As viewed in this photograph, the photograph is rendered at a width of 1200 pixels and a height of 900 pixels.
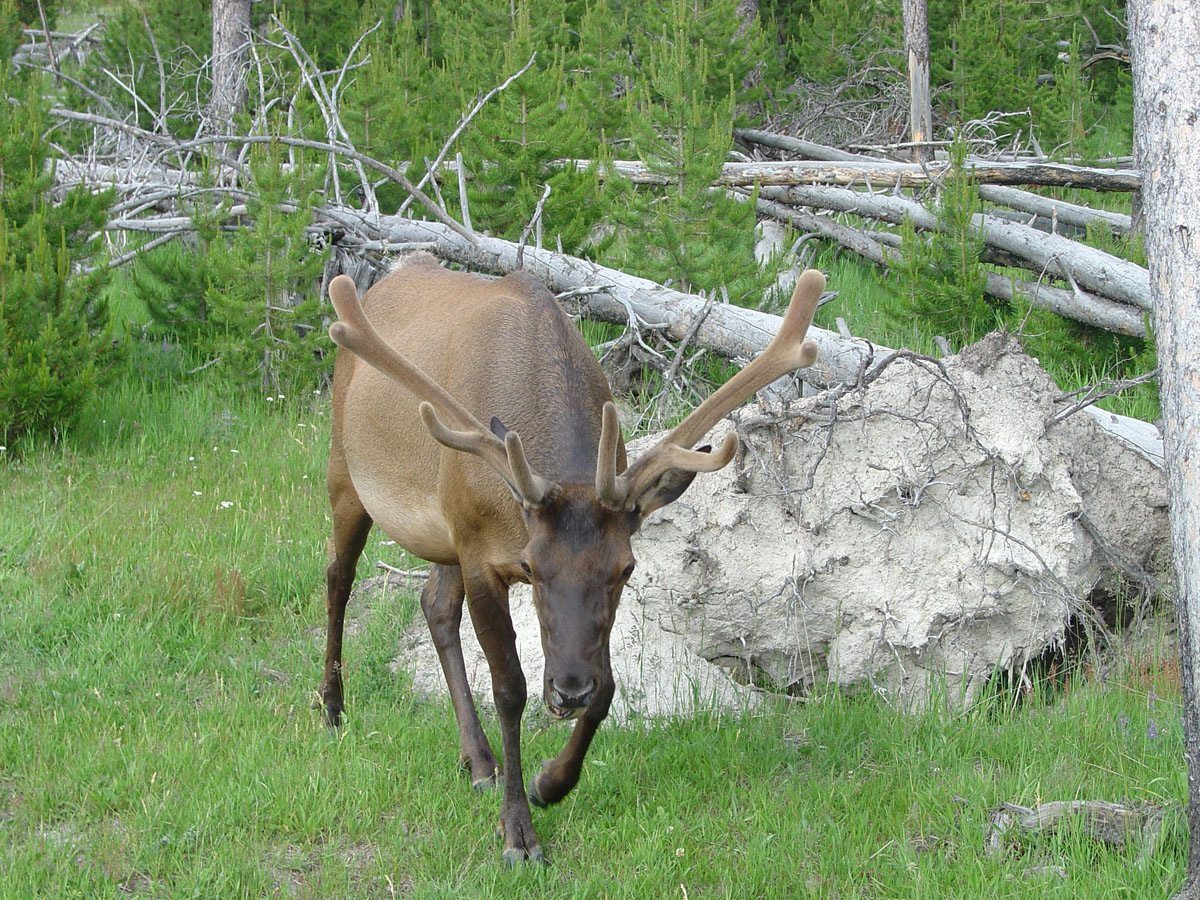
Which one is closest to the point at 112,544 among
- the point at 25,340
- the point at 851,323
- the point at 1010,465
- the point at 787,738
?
the point at 25,340

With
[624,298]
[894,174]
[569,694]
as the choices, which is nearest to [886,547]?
[569,694]

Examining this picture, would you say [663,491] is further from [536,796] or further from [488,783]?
[488,783]

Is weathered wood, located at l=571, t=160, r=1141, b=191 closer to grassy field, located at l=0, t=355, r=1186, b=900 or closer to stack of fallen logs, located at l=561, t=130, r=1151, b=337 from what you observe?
stack of fallen logs, located at l=561, t=130, r=1151, b=337

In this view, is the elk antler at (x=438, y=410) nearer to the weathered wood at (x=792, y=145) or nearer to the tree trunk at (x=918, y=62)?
the weathered wood at (x=792, y=145)

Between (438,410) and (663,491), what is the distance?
811 millimetres

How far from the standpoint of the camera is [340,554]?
5.46m

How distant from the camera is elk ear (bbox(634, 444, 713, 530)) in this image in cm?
398

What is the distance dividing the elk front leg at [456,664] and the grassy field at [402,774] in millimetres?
99

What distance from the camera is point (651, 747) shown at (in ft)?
15.8

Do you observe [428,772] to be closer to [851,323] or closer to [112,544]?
[112,544]

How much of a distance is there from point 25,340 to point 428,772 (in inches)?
180

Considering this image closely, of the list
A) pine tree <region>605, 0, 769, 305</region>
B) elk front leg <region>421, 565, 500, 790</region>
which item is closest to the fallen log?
pine tree <region>605, 0, 769, 305</region>

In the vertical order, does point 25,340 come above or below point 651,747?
above

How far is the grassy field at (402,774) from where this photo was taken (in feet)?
12.8
